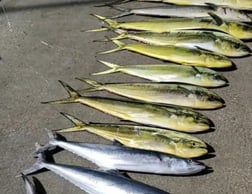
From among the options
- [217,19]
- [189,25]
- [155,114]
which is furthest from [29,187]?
[217,19]

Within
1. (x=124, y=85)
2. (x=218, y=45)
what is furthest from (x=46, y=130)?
(x=218, y=45)

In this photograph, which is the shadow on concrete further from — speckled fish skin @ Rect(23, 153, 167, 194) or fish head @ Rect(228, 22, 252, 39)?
speckled fish skin @ Rect(23, 153, 167, 194)

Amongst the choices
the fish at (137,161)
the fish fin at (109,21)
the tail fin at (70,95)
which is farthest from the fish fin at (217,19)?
the fish at (137,161)

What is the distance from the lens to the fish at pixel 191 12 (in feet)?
11.6

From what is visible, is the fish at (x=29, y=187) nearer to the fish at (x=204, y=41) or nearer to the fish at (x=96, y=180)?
the fish at (x=96, y=180)

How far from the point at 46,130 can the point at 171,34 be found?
1053 millimetres

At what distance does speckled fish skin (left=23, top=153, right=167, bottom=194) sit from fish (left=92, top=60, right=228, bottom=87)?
0.87 meters

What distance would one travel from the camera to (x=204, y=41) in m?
3.24

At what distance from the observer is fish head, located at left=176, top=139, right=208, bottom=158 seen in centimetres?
246

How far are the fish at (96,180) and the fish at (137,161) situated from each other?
99 mm

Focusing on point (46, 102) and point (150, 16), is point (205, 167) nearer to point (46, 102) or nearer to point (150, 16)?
point (46, 102)

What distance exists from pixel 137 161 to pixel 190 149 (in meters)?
0.26

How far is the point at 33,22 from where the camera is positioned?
156 inches

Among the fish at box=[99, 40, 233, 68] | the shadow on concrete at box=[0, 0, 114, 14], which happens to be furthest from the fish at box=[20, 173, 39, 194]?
the shadow on concrete at box=[0, 0, 114, 14]
